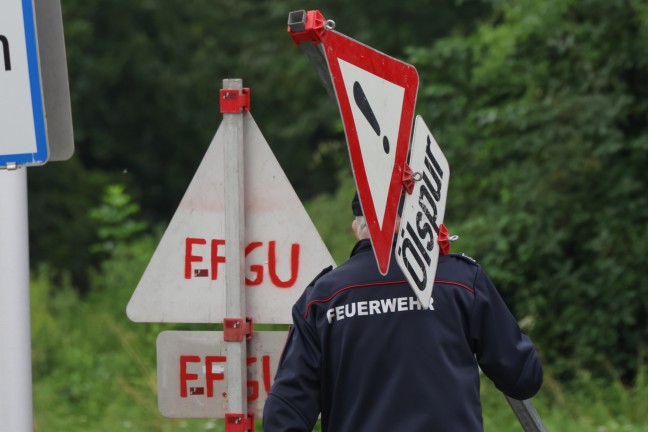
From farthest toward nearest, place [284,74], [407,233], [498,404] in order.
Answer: [284,74]
[498,404]
[407,233]

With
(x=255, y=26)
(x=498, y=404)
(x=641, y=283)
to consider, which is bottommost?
(x=498, y=404)

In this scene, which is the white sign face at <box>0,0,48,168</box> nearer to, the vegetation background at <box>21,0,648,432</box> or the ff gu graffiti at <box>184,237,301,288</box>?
the ff gu graffiti at <box>184,237,301,288</box>

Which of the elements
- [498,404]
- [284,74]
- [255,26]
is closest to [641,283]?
[498,404]

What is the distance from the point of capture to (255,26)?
25.2m

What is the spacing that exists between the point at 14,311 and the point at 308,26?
1.30 m

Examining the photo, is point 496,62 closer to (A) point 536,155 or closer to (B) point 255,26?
(A) point 536,155

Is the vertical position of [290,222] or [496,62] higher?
[496,62]

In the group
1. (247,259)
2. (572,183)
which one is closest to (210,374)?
(247,259)

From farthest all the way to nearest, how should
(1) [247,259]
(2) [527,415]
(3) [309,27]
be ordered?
(1) [247,259] < (2) [527,415] < (3) [309,27]

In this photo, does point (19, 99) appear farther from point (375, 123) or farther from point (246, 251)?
point (375, 123)

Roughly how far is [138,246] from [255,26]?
14.3 metres

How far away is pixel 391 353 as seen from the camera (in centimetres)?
311

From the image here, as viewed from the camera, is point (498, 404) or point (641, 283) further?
point (641, 283)

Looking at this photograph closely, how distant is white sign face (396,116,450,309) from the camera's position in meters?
2.98
